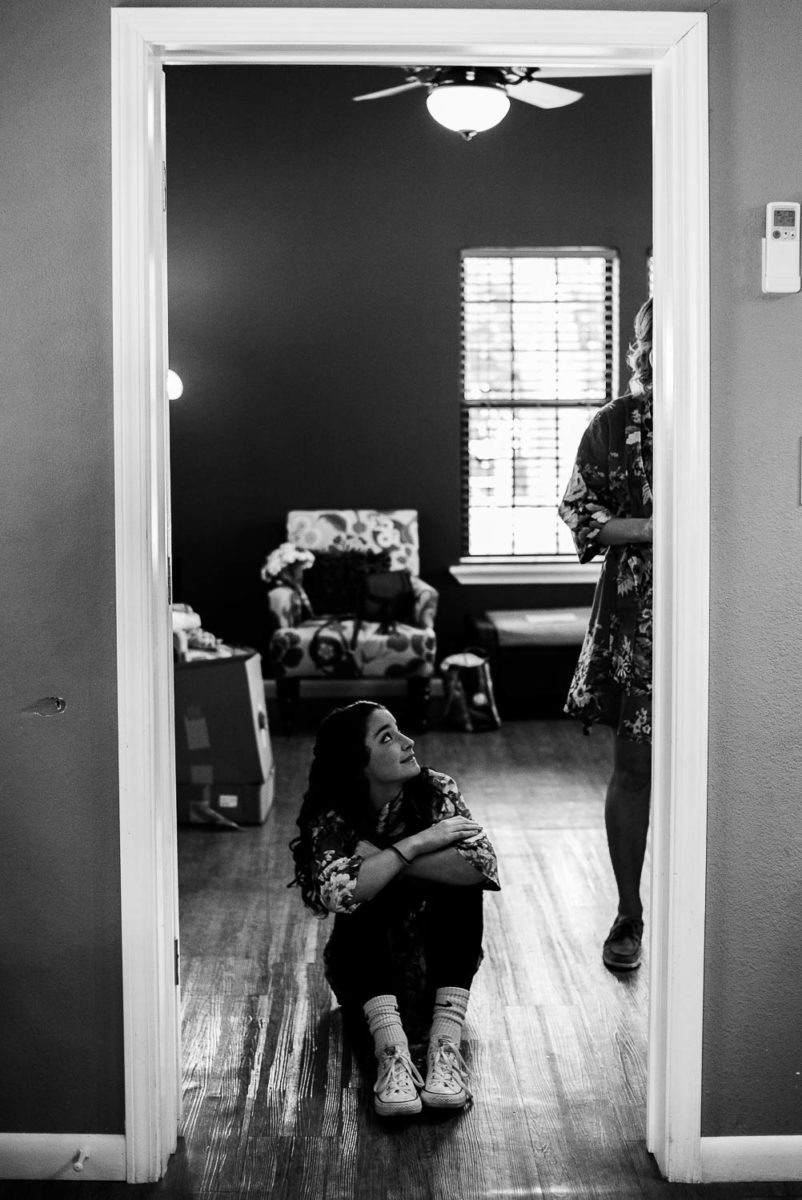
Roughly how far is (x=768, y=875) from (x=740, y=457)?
0.72 m

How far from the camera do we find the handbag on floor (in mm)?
6070

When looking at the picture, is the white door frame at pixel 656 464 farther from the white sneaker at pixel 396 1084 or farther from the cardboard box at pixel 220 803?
the cardboard box at pixel 220 803

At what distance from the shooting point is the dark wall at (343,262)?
672cm

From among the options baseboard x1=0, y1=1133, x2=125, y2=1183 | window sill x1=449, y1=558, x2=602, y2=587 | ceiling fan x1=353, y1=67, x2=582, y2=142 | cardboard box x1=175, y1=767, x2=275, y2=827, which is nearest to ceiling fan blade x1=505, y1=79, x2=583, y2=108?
ceiling fan x1=353, y1=67, x2=582, y2=142

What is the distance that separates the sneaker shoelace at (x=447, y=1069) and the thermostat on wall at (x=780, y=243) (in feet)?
5.05

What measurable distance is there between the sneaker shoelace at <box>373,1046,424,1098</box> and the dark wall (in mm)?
4531

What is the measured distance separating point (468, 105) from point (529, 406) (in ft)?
8.65

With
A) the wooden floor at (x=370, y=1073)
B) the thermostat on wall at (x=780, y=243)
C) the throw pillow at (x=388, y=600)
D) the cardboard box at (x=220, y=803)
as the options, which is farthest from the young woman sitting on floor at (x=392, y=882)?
the throw pillow at (x=388, y=600)

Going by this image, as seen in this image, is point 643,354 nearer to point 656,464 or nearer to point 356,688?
point 656,464

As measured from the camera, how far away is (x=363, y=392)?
6.84 metres

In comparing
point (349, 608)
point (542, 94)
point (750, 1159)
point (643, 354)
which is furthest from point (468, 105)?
point (750, 1159)

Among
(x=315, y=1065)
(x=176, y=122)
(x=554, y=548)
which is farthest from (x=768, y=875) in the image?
(x=176, y=122)

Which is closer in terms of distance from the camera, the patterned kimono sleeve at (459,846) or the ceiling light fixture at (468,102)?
the patterned kimono sleeve at (459,846)

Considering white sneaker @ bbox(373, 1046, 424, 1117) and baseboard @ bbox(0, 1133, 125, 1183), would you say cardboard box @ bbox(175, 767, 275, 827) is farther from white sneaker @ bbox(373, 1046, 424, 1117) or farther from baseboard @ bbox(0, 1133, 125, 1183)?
baseboard @ bbox(0, 1133, 125, 1183)
